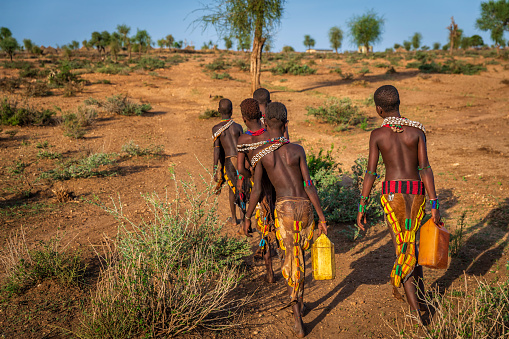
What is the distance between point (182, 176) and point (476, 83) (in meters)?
19.0

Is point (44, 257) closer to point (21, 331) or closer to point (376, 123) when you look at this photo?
point (21, 331)

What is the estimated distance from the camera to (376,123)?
1284 cm

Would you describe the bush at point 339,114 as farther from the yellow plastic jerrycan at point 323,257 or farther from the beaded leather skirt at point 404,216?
the yellow plastic jerrycan at point 323,257

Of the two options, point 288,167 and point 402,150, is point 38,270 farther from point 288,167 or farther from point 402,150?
point 402,150

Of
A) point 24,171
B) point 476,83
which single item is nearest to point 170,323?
point 24,171

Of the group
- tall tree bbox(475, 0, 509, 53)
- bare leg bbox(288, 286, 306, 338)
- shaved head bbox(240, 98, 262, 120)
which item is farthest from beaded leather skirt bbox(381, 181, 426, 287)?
tall tree bbox(475, 0, 509, 53)

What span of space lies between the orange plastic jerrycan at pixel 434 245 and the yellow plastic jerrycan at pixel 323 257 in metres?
0.75

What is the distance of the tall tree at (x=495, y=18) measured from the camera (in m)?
39.1

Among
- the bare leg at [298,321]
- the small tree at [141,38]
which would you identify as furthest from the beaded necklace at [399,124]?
the small tree at [141,38]

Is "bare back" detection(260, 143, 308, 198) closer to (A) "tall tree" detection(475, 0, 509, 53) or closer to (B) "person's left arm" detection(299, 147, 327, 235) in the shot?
(B) "person's left arm" detection(299, 147, 327, 235)

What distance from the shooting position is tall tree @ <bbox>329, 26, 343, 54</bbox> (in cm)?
6162

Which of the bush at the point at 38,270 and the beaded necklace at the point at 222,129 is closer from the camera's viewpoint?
the bush at the point at 38,270

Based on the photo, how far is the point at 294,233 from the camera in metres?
3.26

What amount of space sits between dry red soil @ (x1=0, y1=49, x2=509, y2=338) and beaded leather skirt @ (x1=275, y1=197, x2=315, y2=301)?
1.77ft
